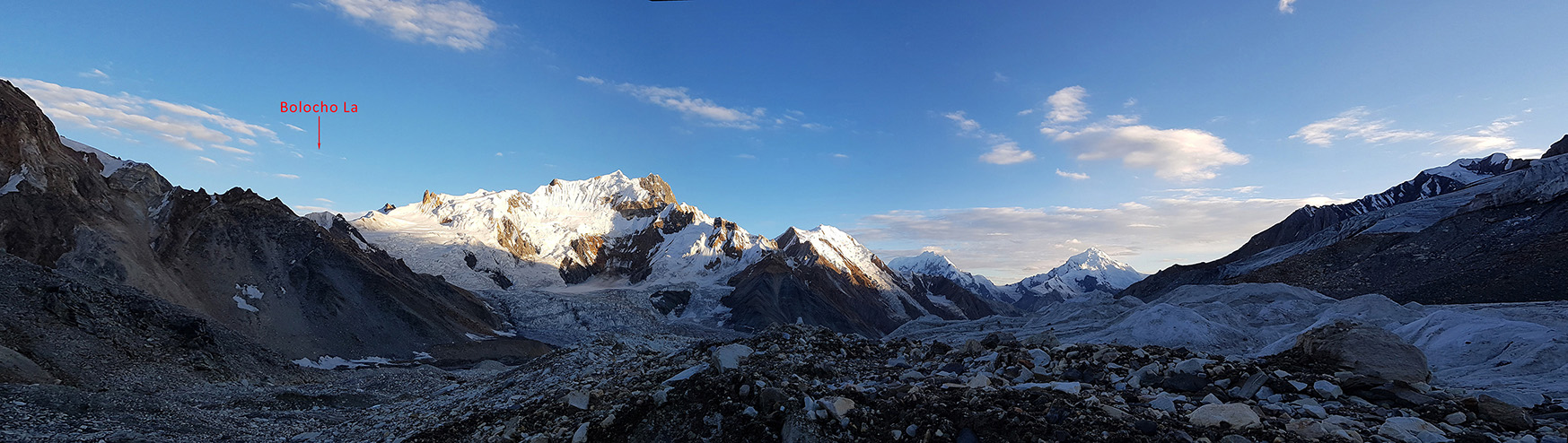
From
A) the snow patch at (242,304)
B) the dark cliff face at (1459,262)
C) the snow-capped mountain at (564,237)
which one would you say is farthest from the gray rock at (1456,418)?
the snow-capped mountain at (564,237)

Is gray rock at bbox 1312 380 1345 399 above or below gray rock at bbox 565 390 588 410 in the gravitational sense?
above

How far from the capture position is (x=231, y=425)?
14891 millimetres

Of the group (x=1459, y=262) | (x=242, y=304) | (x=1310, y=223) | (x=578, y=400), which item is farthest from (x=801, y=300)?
(x=578, y=400)

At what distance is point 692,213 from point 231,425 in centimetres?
16521

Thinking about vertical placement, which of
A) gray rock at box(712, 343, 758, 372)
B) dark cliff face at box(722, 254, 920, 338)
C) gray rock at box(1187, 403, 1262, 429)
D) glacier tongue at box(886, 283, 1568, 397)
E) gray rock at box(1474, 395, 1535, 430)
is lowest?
dark cliff face at box(722, 254, 920, 338)

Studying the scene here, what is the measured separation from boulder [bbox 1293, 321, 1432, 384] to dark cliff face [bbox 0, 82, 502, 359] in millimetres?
49803

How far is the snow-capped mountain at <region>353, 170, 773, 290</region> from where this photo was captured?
13412 centimetres

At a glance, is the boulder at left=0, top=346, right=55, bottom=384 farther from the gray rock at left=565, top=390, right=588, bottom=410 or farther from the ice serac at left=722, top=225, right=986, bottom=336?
the ice serac at left=722, top=225, right=986, bottom=336

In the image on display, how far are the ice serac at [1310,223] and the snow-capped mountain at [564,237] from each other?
314 ft

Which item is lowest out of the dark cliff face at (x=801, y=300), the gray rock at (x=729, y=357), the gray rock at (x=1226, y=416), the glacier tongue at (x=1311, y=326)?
the dark cliff face at (x=801, y=300)

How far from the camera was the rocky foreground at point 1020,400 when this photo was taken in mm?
6094

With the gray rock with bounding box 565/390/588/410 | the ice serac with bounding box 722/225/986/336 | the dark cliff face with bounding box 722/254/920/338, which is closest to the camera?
the gray rock with bounding box 565/390/588/410

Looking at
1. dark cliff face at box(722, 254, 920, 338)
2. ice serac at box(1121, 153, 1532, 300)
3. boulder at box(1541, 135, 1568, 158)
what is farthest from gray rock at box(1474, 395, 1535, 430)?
boulder at box(1541, 135, 1568, 158)

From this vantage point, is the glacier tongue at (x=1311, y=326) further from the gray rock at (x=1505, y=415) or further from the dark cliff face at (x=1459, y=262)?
the dark cliff face at (x=1459, y=262)
